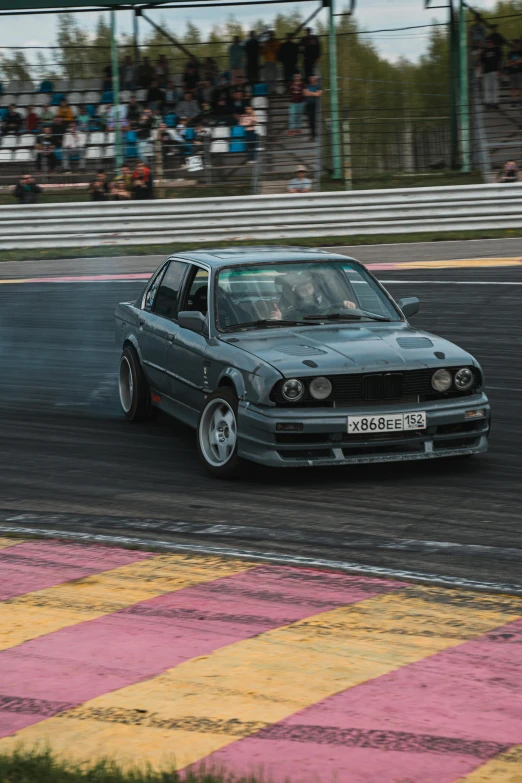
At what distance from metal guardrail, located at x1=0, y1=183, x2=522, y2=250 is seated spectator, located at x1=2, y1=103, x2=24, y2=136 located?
4.76 metres

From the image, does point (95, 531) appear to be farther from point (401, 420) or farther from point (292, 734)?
point (292, 734)

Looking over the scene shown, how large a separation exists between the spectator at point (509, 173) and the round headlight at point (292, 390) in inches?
629

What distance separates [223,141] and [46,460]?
15892 mm

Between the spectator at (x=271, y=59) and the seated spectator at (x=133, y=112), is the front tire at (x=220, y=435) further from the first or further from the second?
the spectator at (x=271, y=59)

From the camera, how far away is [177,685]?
4305mm

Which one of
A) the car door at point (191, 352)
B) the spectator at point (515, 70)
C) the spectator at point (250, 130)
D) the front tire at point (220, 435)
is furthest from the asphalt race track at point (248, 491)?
the spectator at point (515, 70)

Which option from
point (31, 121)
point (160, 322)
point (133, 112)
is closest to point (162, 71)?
point (133, 112)

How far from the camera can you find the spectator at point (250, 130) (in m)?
23.2

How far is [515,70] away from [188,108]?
7166mm

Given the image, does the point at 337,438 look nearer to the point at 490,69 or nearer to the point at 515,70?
the point at 515,70

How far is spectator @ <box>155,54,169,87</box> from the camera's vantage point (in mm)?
25703

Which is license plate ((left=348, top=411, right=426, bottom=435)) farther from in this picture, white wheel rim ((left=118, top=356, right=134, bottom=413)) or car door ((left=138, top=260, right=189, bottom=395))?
white wheel rim ((left=118, top=356, right=134, bottom=413))

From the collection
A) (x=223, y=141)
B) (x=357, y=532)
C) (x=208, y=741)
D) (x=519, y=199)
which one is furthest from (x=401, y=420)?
(x=223, y=141)

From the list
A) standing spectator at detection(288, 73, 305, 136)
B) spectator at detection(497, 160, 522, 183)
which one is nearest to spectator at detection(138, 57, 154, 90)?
standing spectator at detection(288, 73, 305, 136)
